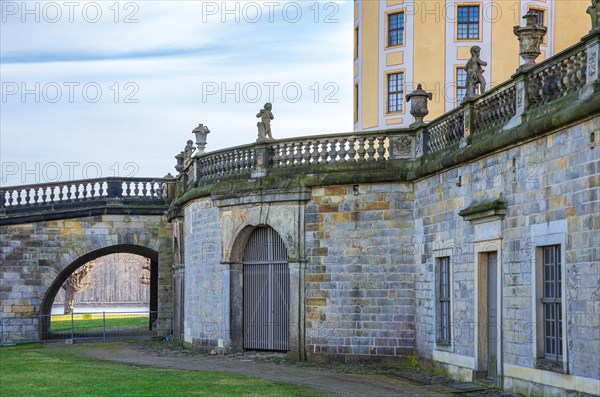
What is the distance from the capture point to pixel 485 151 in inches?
693

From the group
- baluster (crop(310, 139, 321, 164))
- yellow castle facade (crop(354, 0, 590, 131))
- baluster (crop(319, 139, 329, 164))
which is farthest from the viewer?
yellow castle facade (crop(354, 0, 590, 131))

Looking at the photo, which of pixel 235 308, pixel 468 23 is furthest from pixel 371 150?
pixel 468 23

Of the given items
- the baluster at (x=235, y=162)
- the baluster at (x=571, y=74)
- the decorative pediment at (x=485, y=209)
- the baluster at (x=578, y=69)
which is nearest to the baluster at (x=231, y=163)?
the baluster at (x=235, y=162)

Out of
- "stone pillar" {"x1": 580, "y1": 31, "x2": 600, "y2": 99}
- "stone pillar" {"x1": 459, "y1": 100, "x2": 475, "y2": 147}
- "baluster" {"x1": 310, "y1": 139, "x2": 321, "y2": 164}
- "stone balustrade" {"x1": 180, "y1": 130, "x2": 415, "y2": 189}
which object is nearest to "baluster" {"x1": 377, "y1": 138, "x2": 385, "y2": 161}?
"stone balustrade" {"x1": 180, "y1": 130, "x2": 415, "y2": 189}

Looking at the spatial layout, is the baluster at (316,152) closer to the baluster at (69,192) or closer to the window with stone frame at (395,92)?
the baluster at (69,192)

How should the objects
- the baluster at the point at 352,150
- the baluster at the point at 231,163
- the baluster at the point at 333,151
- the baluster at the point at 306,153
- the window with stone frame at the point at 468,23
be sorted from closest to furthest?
the baluster at the point at 352,150, the baluster at the point at 333,151, the baluster at the point at 306,153, the baluster at the point at 231,163, the window with stone frame at the point at 468,23

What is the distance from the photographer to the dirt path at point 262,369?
57.4 feet

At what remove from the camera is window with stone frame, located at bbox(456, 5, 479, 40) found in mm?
36719

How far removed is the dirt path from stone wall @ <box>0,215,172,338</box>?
131 inches

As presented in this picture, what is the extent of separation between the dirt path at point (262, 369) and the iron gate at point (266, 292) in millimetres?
791

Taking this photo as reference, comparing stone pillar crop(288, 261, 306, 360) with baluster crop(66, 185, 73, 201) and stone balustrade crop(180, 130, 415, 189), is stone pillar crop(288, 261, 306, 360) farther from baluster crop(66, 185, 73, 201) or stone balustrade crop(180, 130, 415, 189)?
baluster crop(66, 185, 73, 201)

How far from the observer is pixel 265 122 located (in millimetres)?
24641

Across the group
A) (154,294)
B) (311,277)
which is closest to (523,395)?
(311,277)

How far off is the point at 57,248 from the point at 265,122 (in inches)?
418
